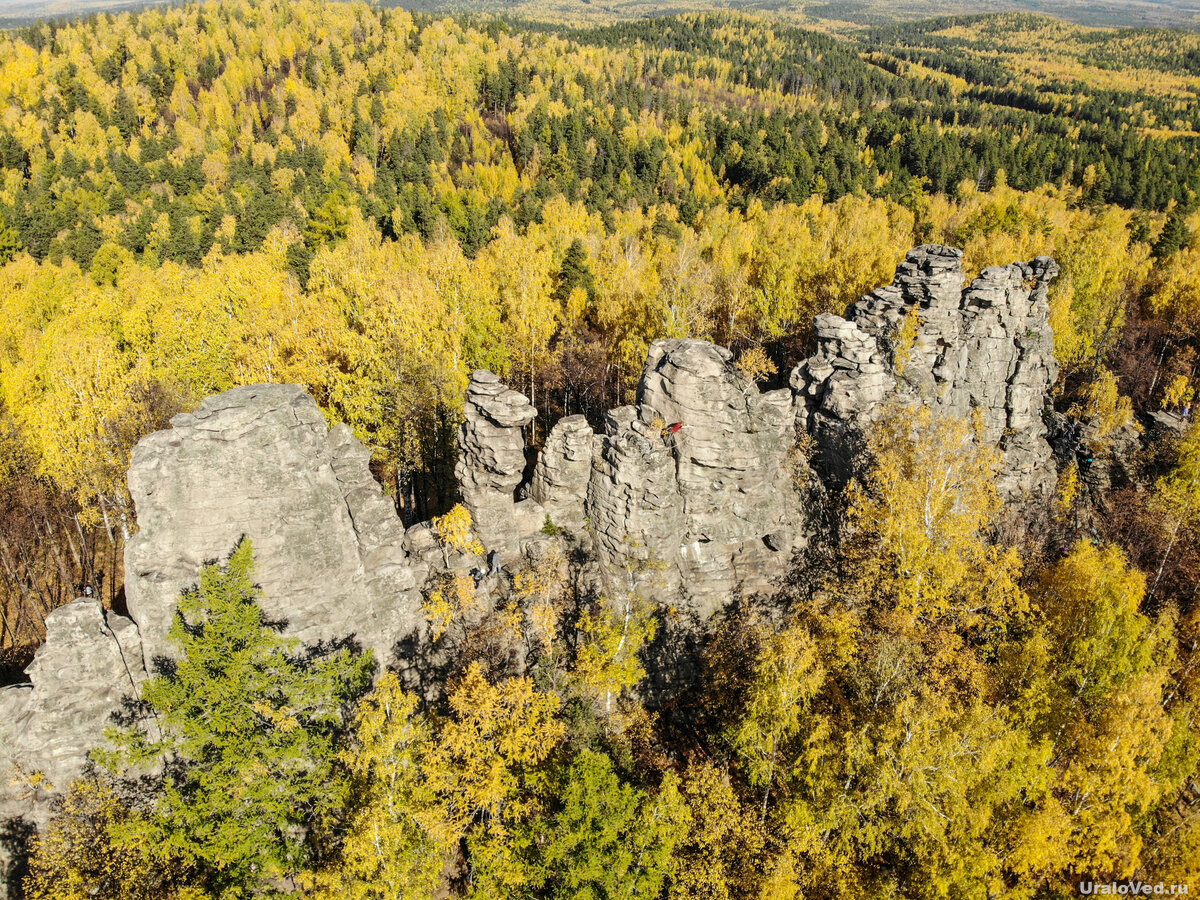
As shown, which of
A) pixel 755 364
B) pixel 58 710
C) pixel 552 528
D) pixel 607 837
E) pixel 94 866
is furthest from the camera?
pixel 755 364

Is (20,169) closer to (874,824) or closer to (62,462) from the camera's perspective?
(62,462)

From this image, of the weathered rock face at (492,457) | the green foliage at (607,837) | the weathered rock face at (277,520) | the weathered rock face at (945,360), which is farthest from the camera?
the weathered rock face at (945,360)

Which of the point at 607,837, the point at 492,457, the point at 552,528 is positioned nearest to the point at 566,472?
the point at 552,528

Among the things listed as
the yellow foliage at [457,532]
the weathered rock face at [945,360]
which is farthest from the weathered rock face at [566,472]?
the weathered rock face at [945,360]

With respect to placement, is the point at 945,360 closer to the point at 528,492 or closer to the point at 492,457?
the point at 528,492

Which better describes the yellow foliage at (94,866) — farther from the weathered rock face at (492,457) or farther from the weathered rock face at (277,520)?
the weathered rock face at (492,457)

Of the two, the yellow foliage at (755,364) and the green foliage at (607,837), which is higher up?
the yellow foliage at (755,364)

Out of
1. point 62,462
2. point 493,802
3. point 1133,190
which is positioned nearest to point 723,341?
point 493,802
